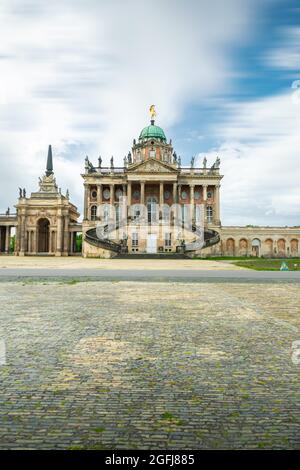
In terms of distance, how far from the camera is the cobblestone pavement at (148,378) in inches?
139

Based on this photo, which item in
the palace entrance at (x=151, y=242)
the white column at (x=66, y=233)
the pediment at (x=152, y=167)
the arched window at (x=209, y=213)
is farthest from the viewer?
the white column at (x=66, y=233)

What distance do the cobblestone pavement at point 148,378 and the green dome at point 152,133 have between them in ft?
235

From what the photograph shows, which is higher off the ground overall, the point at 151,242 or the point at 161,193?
the point at 161,193

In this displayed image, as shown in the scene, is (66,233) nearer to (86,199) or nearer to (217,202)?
(86,199)

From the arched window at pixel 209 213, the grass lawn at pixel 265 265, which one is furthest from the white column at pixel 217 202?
the grass lawn at pixel 265 265

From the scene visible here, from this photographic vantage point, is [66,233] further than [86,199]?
Yes

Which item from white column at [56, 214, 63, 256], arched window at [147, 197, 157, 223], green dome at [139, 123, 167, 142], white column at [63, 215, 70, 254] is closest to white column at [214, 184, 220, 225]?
arched window at [147, 197, 157, 223]

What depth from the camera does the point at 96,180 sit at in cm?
6919

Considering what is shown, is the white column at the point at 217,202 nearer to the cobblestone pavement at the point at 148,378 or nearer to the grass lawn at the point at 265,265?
the grass lawn at the point at 265,265

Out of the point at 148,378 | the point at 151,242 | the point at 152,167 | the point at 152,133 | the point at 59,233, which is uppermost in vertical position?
the point at 152,133

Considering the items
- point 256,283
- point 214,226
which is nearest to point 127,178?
point 214,226

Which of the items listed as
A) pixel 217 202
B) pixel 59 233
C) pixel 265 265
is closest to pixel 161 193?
pixel 217 202

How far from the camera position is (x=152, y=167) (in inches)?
2562

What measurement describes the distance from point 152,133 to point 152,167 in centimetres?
1645
